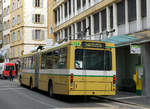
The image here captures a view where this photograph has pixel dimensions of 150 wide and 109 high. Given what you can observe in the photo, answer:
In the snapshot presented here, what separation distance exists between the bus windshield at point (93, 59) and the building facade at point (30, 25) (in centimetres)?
4127

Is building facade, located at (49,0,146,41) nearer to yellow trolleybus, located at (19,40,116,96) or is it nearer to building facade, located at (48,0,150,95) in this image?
building facade, located at (48,0,150,95)

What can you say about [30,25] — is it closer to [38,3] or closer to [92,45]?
[38,3]

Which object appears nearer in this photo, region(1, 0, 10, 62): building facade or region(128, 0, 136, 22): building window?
region(128, 0, 136, 22): building window

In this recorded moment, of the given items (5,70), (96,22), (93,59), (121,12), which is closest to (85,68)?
(93,59)

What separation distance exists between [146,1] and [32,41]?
39398mm

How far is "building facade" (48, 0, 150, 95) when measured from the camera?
18.4 m

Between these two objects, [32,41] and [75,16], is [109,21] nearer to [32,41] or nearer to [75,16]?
[75,16]

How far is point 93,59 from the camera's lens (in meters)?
14.8

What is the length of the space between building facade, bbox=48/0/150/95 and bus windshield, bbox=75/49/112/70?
3087mm

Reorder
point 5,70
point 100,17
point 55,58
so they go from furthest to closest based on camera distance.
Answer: point 5,70
point 100,17
point 55,58

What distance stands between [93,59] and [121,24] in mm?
7931

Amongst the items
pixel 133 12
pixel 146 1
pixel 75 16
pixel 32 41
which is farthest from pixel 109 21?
pixel 32 41

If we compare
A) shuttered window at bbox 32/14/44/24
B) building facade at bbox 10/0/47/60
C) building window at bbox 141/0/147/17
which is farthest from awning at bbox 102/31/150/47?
shuttered window at bbox 32/14/44/24

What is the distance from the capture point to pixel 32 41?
5594cm
